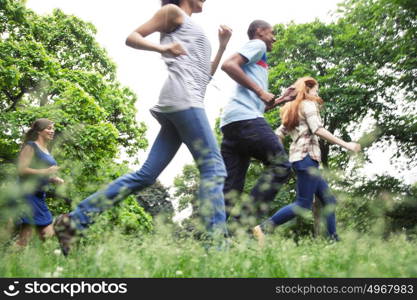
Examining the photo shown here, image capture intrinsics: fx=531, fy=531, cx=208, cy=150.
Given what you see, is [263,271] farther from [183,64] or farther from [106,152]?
[106,152]

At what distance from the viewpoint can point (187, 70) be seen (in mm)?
4020

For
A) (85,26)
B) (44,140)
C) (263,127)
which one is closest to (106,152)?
(85,26)

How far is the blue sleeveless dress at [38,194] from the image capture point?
5.48 m

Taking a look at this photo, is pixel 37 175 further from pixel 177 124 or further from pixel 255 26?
pixel 255 26

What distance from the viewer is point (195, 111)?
3932 millimetres

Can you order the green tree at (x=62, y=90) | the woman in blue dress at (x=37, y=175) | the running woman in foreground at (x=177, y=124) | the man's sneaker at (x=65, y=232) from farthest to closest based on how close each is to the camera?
the green tree at (x=62, y=90) → the woman in blue dress at (x=37, y=175) → the running woman in foreground at (x=177, y=124) → the man's sneaker at (x=65, y=232)

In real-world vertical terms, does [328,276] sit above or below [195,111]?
below

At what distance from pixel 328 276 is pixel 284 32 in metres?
27.0

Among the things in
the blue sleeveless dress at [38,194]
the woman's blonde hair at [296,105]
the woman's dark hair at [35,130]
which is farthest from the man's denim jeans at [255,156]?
the woman's dark hair at [35,130]

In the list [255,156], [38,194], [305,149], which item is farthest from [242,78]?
[38,194]

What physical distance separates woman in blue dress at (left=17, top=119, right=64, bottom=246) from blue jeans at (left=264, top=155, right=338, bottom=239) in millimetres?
2360

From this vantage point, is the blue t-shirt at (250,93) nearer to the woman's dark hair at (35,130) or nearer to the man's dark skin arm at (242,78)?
the man's dark skin arm at (242,78)

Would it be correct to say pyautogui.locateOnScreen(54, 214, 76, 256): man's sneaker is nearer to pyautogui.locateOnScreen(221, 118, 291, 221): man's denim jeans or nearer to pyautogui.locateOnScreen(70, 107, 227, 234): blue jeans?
pyautogui.locateOnScreen(70, 107, 227, 234): blue jeans

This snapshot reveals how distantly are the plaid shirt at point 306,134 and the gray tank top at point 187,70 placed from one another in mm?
2229
